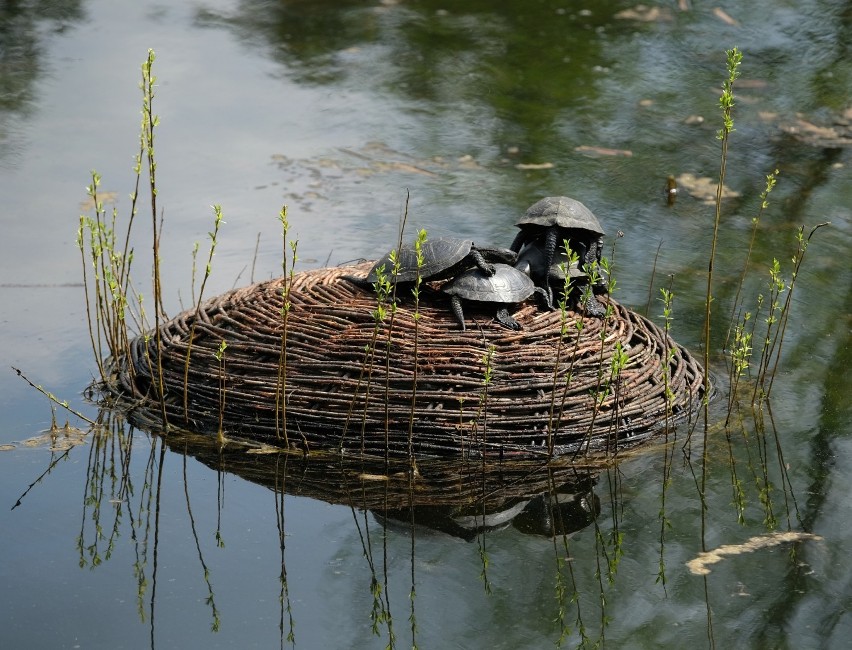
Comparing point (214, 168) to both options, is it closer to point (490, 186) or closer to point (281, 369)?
point (490, 186)

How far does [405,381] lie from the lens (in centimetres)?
588

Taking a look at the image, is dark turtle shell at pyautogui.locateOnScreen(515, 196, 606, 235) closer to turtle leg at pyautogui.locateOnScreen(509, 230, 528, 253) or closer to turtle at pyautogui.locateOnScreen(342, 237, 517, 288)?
turtle leg at pyautogui.locateOnScreen(509, 230, 528, 253)

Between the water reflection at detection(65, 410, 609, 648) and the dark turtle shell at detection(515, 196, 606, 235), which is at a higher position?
the dark turtle shell at detection(515, 196, 606, 235)

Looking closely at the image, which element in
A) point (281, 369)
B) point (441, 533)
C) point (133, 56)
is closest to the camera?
point (441, 533)

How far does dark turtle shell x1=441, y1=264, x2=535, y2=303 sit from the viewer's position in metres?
6.17

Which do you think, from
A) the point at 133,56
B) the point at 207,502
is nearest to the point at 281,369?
the point at 207,502

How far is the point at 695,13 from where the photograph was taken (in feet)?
43.3

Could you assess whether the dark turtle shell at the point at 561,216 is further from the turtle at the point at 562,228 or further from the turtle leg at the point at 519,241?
the turtle leg at the point at 519,241

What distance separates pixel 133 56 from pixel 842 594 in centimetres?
957

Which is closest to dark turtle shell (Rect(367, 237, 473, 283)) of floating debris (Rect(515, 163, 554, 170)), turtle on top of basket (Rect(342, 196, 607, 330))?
turtle on top of basket (Rect(342, 196, 607, 330))

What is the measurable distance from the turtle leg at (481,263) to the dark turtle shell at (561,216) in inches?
18.3

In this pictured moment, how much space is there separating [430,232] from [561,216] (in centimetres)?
247

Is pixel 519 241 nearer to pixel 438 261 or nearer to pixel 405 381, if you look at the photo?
pixel 438 261

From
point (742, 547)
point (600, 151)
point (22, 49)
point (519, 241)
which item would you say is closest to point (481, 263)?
point (519, 241)
